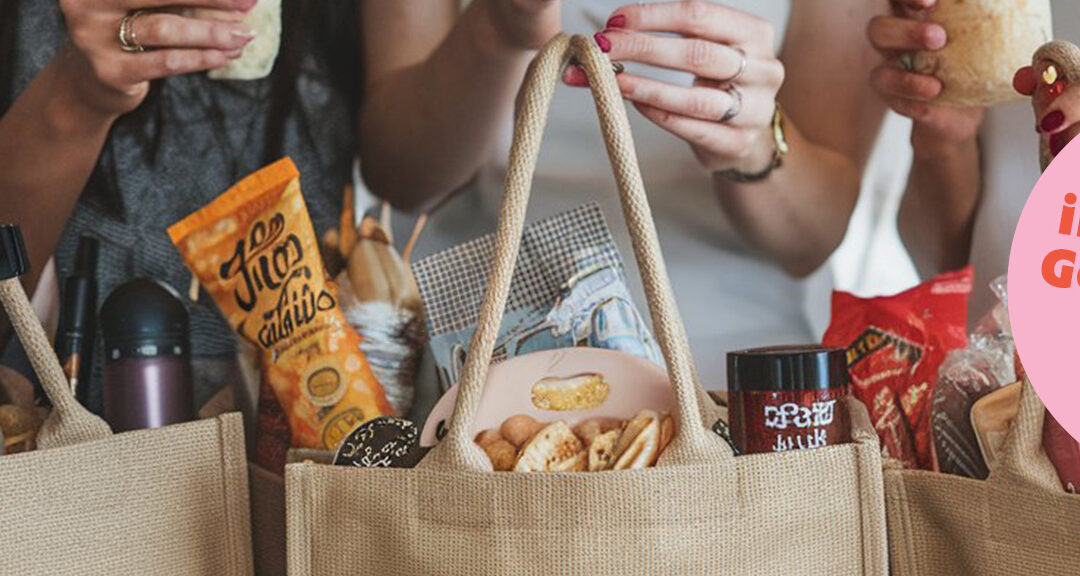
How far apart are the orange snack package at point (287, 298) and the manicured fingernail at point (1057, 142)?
659 mm

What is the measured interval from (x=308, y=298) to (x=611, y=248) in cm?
31

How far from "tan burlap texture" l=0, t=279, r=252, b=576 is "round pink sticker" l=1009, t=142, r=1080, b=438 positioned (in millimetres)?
662

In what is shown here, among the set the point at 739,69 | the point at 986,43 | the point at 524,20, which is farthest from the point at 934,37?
the point at 524,20

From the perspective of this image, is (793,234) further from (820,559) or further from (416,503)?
(416,503)

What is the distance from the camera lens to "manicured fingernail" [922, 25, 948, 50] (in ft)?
4.05

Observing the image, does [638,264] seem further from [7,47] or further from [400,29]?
[7,47]

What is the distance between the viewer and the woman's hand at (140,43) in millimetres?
1260

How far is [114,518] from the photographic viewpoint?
3.18ft

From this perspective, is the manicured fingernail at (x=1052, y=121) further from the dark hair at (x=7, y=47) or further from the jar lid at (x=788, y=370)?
the dark hair at (x=7, y=47)

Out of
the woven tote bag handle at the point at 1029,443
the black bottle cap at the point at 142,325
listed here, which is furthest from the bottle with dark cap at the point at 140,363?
the woven tote bag handle at the point at 1029,443

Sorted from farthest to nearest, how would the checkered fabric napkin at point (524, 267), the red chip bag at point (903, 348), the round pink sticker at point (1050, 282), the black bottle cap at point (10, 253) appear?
the checkered fabric napkin at point (524, 267), the red chip bag at point (903, 348), the black bottle cap at point (10, 253), the round pink sticker at point (1050, 282)

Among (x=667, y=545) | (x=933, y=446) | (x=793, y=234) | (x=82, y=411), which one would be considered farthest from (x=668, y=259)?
(x=82, y=411)

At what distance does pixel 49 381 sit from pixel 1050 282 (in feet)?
2.61

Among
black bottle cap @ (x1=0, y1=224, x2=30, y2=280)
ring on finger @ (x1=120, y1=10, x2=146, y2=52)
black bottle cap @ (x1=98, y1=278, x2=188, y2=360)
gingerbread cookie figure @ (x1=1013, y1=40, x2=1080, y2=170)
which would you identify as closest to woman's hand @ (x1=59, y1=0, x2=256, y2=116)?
ring on finger @ (x1=120, y1=10, x2=146, y2=52)
